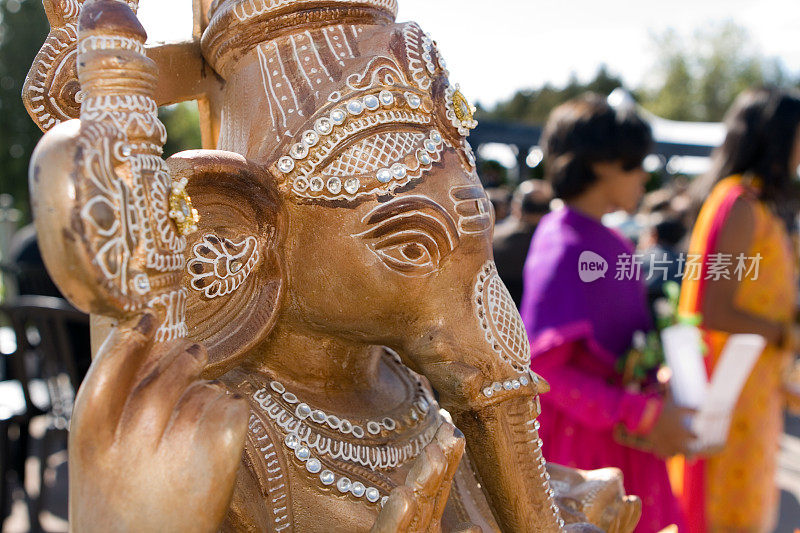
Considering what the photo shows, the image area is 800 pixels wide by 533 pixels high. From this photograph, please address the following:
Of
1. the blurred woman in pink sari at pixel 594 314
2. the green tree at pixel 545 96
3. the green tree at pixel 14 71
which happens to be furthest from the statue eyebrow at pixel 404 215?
the green tree at pixel 545 96

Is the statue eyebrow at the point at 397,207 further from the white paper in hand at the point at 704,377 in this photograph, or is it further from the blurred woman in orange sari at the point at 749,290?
the blurred woman in orange sari at the point at 749,290

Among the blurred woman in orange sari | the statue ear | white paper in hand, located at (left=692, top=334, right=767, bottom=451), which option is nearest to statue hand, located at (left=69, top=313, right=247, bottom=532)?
the statue ear

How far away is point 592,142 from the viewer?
183 cm

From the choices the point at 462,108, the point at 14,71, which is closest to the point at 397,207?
the point at 462,108

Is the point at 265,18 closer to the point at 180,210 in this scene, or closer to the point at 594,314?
the point at 180,210

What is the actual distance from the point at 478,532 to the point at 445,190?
395 mm

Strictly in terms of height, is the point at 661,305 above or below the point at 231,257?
below

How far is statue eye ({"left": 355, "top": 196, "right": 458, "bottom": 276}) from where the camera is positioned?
2.47 ft

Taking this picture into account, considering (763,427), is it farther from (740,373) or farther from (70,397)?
(70,397)

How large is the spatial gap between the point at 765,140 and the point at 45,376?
2.85 metres

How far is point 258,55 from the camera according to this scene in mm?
818

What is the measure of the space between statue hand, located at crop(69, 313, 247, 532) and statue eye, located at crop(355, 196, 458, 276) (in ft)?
0.91

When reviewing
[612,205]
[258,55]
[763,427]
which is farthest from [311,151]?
[763,427]

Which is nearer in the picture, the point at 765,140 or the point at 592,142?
Result: the point at 592,142
